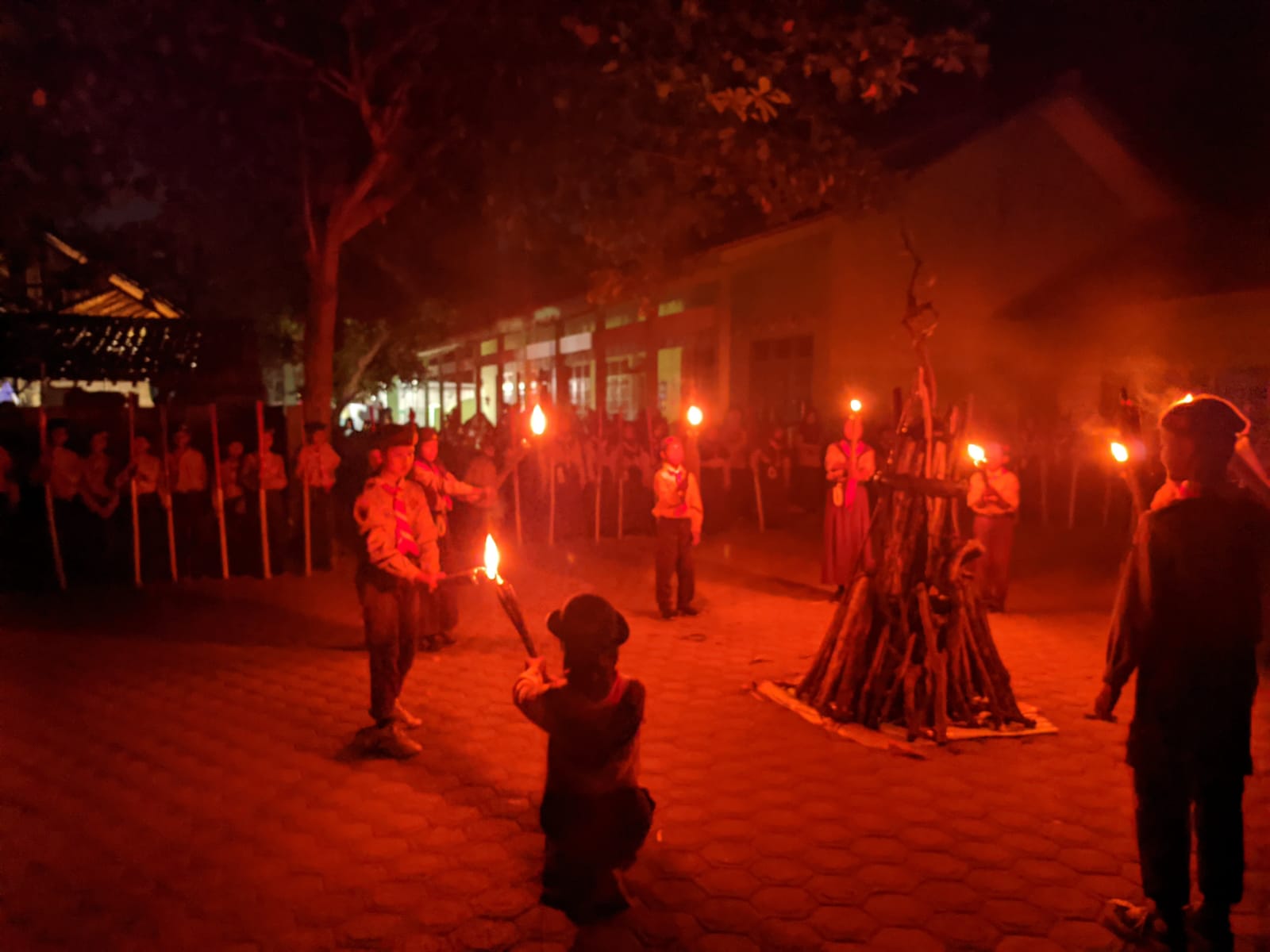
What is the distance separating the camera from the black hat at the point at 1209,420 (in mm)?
3758

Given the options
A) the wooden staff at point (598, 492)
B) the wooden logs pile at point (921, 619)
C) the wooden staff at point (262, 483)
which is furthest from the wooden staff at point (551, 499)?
the wooden logs pile at point (921, 619)

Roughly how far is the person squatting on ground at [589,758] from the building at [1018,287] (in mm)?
11059

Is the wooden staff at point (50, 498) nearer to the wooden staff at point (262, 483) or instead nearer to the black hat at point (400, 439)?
the wooden staff at point (262, 483)

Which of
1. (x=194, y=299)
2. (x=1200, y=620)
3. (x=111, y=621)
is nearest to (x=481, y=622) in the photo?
(x=111, y=621)

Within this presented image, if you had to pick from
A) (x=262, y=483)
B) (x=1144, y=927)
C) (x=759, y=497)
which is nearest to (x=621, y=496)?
(x=759, y=497)

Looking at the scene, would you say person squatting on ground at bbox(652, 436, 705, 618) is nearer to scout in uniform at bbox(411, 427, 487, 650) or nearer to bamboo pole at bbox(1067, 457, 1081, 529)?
scout in uniform at bbox(411, 427, 487, 650)

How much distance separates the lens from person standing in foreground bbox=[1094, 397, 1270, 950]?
12.2 feet

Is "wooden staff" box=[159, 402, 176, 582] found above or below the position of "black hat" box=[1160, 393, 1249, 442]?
below

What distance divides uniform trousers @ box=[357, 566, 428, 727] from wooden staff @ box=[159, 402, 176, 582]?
7.21 m

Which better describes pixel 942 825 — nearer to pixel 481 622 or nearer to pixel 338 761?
pixel 338 761

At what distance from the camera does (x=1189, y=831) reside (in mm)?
3820

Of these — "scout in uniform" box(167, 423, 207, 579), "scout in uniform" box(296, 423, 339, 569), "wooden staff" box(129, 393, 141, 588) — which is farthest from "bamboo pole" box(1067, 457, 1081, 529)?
"wooden staff" box(129, 393, 141, 588)

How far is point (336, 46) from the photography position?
40.9 ft

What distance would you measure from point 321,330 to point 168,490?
10.4ft
